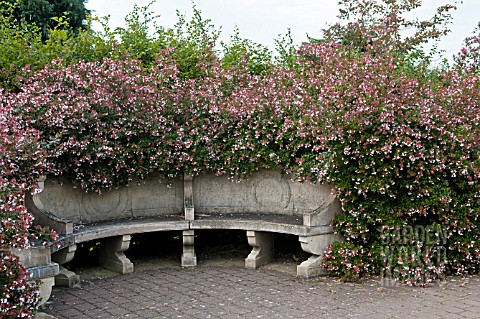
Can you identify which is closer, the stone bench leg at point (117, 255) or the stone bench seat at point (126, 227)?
the stone bench seat at point (126, 227)

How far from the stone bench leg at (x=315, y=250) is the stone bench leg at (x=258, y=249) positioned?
662 mm

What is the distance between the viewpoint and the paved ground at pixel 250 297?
5.54 metres

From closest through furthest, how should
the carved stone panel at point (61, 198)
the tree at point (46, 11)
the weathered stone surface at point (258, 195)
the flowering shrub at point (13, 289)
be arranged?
the flowering shrub at point (13, 289) < the carved stone panel at point (61, 198) < the weathered stone surface at point (258, 195) < the tree at point (46, 11)

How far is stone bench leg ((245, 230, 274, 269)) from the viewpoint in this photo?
7.30m

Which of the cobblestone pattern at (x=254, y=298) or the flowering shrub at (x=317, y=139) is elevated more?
the flowering shrub at (x=317, y=139)

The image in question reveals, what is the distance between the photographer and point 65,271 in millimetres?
6660

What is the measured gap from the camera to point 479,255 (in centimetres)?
667

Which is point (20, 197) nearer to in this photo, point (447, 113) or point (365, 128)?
point (365, 128)

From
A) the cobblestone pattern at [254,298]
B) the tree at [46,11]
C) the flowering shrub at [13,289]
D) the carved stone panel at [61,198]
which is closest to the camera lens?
the flowering shrub at [13,289]

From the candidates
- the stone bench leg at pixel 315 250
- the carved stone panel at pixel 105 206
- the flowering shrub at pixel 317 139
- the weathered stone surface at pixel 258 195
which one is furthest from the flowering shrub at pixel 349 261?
the carved stone panel at pixel 105 206

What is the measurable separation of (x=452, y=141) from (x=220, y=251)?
138 inches

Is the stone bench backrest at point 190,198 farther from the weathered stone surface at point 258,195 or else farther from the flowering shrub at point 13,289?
the flowering shrub at point 13,289

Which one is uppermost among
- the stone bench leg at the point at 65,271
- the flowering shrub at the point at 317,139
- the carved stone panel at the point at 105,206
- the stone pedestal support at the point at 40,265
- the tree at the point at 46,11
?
the tree at the point at 46,11

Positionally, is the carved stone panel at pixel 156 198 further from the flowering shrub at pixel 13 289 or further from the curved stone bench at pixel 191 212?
the flowering shrub at pixel 13 289
